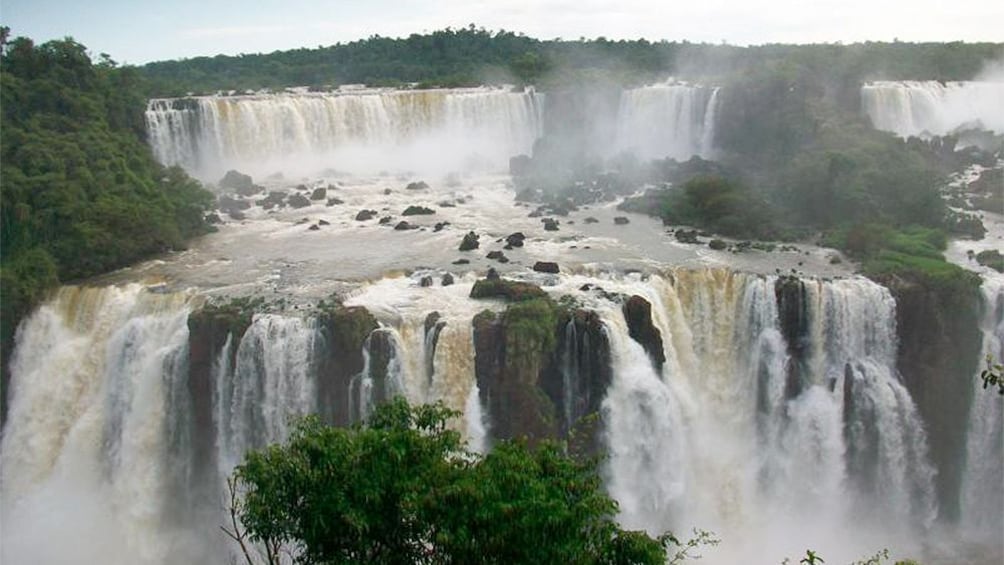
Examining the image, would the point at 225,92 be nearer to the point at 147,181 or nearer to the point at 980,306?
the point at 147,181

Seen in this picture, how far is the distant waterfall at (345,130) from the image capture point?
36.7 m

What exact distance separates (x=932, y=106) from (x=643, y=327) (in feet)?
90.3

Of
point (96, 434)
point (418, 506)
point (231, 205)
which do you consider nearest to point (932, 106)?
point (231, 205)

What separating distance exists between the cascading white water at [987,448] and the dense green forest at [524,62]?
63.5 feet

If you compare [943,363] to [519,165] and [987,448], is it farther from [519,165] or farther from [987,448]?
[519,165]

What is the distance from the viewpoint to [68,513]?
1973 cm

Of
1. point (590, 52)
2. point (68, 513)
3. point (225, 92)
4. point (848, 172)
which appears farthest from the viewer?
point (590, 52)

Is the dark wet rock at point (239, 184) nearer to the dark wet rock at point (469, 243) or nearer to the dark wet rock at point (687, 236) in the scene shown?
the dark wet rock at point (469, 243)

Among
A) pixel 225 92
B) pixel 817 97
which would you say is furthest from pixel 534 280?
pixel 225 92

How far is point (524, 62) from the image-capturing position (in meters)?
51.8

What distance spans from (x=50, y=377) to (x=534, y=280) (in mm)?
10980

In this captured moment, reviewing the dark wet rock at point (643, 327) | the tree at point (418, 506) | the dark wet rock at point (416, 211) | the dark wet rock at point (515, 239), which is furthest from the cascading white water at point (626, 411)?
the tree at point (418, 506)

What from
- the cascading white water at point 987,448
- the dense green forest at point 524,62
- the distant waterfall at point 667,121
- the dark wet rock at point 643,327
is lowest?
the cascading white water at point 987,448

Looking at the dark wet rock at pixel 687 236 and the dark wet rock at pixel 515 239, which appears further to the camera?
the dark wet rock at pixel 687 236
